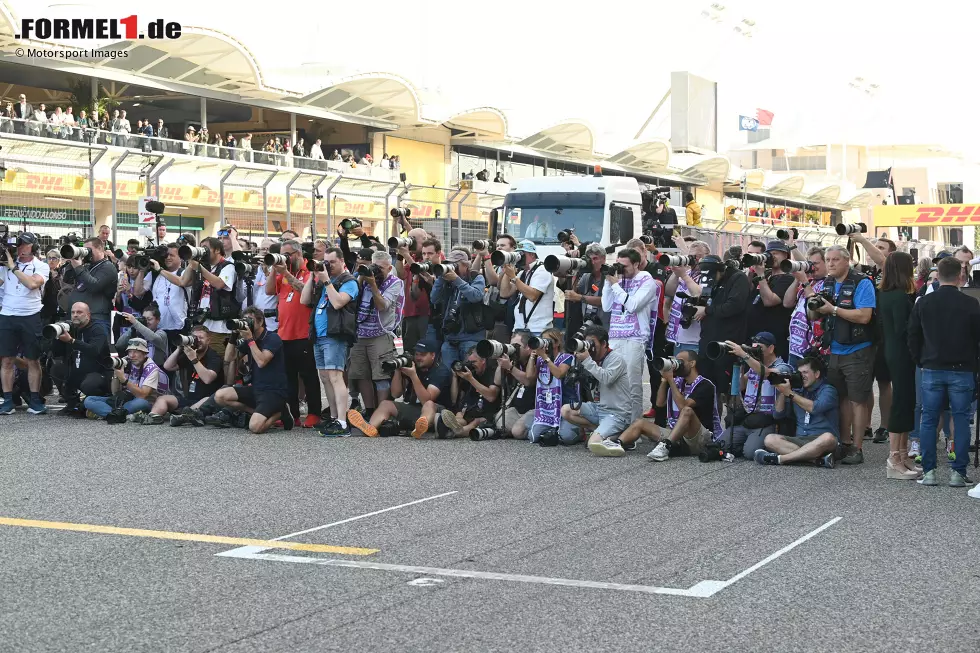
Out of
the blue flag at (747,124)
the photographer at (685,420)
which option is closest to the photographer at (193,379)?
the photographer at (685,420)

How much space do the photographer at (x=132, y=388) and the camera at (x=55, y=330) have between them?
701 mm

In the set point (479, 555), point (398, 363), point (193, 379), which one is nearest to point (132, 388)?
point (193, 379)

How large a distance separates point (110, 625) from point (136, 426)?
7326 millimetres

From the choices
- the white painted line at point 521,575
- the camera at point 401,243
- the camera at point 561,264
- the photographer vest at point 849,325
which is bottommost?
the white painted line at point 521,575

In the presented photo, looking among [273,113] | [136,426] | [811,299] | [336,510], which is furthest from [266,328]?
[273,113]

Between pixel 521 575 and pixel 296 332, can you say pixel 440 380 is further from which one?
pixel 521 575

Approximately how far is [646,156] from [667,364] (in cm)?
5635

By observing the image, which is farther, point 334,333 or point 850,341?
point 334,333

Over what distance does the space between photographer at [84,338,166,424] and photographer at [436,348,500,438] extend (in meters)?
3.34

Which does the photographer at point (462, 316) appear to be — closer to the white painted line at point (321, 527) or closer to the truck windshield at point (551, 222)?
the white painted line at point (321, 527)

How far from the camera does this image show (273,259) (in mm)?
12125

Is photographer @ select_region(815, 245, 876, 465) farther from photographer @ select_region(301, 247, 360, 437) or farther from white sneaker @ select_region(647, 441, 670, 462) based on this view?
photographer @ select_region(301, 247, 360, 437)

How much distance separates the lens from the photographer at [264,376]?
12.1m

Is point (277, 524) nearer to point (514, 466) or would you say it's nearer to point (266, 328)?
point (514, 466)
